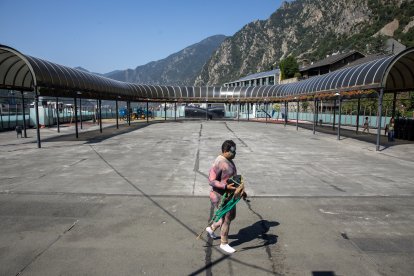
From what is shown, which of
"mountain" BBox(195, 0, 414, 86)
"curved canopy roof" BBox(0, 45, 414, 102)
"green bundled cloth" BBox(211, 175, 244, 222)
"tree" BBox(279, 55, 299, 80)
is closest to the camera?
"green bundled cloth" BBox(211, 175, 244, 222)

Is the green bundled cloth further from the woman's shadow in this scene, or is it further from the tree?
the tree

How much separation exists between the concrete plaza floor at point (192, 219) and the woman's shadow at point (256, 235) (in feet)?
0.07

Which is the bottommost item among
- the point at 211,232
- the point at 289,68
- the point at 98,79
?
the point at 211,232

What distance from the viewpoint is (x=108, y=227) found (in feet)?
21.1

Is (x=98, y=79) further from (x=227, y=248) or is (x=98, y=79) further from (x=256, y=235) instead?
(x=227, y=248)

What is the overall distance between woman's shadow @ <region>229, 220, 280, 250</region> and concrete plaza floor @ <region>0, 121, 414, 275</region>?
0.02m

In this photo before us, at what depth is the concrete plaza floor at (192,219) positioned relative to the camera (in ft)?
16.4

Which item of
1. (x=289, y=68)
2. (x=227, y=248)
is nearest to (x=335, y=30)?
(x=289, y=68)

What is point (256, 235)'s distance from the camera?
6.08 meters

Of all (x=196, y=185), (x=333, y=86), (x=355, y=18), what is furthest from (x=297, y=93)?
(x=355, y=18)

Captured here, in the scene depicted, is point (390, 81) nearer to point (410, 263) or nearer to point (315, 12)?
point (410, 263)

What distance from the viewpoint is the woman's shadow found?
18.9ft

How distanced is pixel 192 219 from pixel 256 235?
62.1 inches

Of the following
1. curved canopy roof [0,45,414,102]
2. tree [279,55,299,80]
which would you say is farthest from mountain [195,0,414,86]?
curved canopy roof [0,45,414,102]
